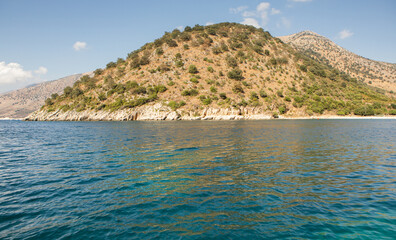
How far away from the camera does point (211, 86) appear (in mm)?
91562

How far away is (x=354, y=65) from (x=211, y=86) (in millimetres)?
139110

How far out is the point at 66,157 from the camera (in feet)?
53.3

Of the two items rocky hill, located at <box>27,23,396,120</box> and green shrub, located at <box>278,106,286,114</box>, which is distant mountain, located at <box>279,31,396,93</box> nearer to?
rocky hill, located at <box>27,23,396,120</box>

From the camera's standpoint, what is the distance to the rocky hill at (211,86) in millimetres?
81125

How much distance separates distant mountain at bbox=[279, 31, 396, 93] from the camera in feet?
472

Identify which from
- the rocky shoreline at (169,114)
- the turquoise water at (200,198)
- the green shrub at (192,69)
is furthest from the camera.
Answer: the green shrub at (192,69)

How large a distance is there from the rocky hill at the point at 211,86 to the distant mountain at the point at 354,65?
44057mm

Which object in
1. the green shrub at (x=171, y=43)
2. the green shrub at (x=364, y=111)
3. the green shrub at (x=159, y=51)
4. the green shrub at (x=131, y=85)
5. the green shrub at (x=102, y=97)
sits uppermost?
the green shrub at (x=171, y=43)

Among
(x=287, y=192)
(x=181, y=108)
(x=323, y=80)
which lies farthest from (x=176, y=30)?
(x=287, y=192)

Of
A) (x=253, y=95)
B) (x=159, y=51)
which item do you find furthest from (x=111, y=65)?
(x=253, y=95)

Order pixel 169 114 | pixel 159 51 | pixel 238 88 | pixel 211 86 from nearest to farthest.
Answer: pixel 169 114, pixel 238 88, pixel 211 86, pixel 159 51

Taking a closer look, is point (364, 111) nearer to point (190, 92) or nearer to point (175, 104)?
point (190, 92)

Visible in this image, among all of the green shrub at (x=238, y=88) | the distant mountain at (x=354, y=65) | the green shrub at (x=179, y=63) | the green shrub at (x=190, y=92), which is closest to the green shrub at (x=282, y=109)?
the green shrub at (x=238, y=88)

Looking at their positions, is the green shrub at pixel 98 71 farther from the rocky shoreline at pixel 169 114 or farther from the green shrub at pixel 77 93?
the rocky shoreline at pixel 169 114
